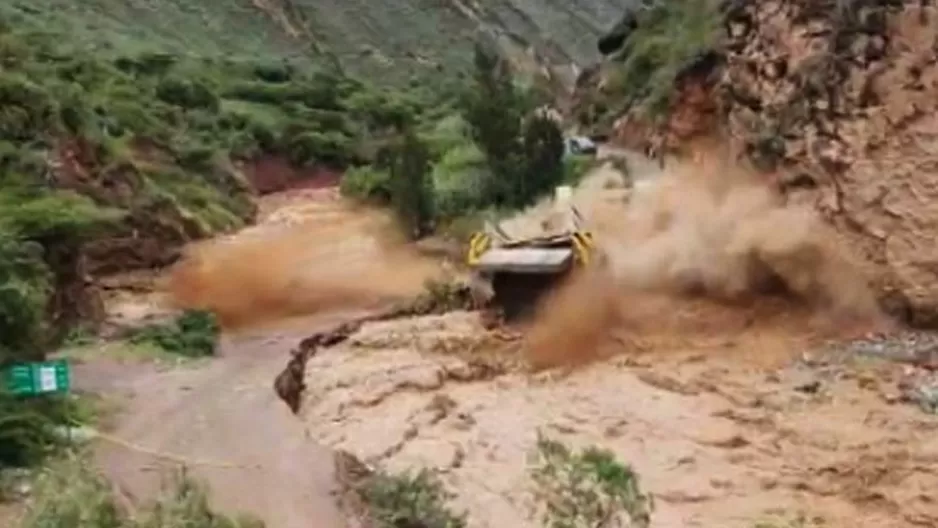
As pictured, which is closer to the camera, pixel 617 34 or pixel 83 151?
pixel 83 151

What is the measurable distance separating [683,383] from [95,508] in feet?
44.1

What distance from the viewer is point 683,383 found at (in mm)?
22172

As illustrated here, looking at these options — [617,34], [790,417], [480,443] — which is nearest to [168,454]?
[480,443]

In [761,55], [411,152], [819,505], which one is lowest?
[819,505]

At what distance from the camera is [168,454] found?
15844 mm

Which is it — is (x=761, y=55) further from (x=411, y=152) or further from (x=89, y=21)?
(x=89, y=21)

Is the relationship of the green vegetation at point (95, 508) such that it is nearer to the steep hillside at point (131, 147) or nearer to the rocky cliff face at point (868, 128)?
the steep hillside at point (131, 147)

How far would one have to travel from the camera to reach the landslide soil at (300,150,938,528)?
672 inches

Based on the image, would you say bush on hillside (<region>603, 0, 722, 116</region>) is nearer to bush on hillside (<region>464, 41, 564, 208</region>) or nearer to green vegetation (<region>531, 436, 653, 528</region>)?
bush on hillside (<region>464, 41, 564, 208</region>)

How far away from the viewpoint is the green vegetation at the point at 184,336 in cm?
2361

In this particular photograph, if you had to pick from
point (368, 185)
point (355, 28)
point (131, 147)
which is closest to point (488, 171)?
point (368, 185)

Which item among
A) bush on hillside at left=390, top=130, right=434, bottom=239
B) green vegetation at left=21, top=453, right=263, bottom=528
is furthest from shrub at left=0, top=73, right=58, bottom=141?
green vegetation at left=21, top=453, right=263, bottom=528

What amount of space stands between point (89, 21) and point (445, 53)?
24987 mm

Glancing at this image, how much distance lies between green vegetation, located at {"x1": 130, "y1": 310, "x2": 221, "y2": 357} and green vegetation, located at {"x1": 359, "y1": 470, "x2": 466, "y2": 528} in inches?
382
